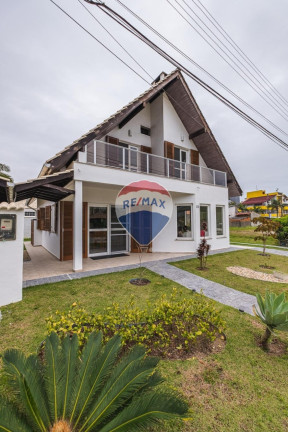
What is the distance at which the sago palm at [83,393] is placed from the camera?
1.50 metres

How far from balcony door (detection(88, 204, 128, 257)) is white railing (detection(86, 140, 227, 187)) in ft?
8.10

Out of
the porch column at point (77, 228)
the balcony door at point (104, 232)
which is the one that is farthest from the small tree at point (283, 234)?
the porch column at point (77, 228)

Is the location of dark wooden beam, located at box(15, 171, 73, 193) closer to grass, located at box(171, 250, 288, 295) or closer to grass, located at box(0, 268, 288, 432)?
grass, located at box(0, 268, 288, 432)

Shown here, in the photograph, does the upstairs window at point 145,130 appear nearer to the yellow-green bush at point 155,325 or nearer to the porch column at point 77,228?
the porch column at point 77,228

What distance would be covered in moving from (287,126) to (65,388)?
14.8m

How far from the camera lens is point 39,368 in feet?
6.42

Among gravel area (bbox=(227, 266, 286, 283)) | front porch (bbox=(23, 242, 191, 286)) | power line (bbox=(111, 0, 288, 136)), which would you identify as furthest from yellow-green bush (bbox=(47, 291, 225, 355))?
power line (bbox=(111, 0, 288, 136))

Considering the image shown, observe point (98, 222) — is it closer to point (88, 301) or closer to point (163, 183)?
point (163, 183)

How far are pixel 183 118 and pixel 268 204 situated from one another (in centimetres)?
5272

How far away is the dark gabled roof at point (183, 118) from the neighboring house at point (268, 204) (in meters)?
38.8

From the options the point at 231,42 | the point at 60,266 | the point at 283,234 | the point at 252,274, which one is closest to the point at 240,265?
the point at 252,274

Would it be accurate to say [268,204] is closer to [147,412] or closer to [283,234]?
[283,234]

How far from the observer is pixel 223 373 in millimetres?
2660

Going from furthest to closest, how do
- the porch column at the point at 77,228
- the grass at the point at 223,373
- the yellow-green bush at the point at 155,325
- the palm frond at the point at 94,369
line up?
the porch column at the point at 77,228 → the yellow-green bush at the point at 155,325 → the grass at the point at 223,373 → the palm frond at the point at 94,369
